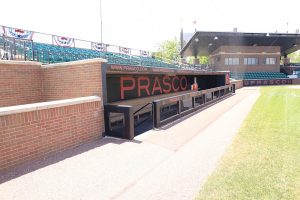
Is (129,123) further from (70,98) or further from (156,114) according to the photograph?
(70,98)

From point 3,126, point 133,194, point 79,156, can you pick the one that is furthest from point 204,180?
point 3,126

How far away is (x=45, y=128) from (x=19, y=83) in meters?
3.97

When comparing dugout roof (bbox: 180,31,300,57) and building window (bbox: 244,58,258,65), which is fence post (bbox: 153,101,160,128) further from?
building window (bbox: 244,58,258,65)

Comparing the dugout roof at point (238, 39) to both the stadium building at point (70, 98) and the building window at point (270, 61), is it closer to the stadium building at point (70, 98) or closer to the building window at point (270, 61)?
the building window at point (270, 61)

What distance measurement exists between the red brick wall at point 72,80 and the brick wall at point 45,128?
2.21 ft

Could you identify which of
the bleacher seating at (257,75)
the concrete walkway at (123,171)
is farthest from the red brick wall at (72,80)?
the bleacher seating at (257,75)

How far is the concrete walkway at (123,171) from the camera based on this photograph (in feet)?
13.3

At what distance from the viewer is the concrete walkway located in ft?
13.3

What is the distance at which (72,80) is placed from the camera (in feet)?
27.0

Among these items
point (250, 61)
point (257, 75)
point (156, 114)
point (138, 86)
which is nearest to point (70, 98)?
point (156, 114)

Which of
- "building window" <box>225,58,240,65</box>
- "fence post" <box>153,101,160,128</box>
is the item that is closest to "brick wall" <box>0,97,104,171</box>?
"fence post" <box>153,101,160,128</box>

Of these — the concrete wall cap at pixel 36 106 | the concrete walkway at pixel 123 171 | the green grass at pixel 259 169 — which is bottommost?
the concrete walkway at pixel 123 171

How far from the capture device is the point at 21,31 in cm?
1596

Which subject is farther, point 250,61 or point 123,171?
point 250,61
